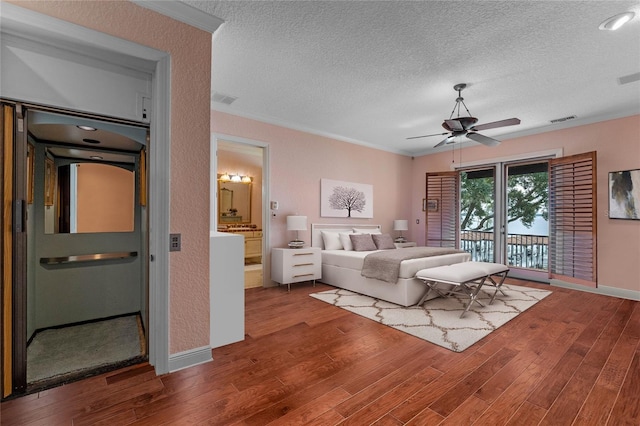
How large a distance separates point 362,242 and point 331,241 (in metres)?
0.56

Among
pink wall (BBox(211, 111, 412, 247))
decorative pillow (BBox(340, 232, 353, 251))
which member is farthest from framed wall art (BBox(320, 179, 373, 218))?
decorative pillow (BBox(340, 232, 353, 251))

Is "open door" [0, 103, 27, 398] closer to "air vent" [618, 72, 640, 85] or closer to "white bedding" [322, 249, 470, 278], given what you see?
"white bedding" [322, 249, 470, 278]

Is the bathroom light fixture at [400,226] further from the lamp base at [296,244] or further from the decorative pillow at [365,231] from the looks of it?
the lamp base at [296,244]

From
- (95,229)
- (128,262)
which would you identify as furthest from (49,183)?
(128,262)

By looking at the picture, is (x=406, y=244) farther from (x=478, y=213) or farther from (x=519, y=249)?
(x=519, y=249)

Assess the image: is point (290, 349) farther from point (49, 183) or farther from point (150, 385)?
point (49, 183)

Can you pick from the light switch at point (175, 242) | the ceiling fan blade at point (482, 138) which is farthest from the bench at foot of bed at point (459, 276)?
the light switch at point (175, 242)

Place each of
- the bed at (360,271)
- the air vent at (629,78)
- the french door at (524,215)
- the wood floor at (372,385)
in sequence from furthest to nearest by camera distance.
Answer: the french door at (524,215)
the bed at (360,271)
the air vent at (629,78)
the wood floor at (372,385)

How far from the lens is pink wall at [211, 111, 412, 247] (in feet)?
15.8

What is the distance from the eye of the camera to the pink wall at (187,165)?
→ 85.7 inches

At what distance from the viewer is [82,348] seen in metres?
2.52

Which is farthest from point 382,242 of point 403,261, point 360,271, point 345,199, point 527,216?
point 527,216

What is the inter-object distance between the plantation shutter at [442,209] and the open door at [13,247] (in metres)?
6.56

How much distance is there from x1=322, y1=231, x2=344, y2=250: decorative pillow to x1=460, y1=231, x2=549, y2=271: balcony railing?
10.4ft
